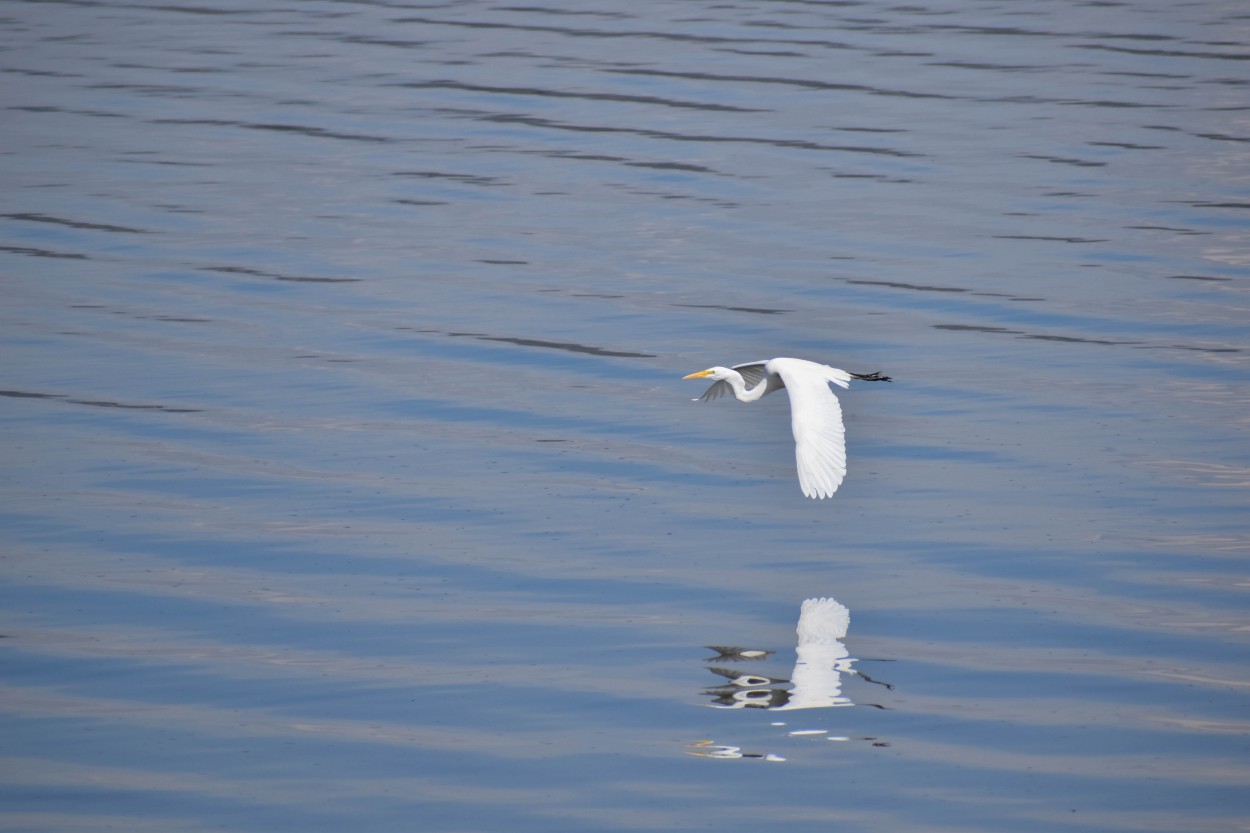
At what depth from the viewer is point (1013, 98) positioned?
23.6m

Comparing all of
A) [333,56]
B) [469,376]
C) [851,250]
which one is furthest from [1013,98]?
[469,376]

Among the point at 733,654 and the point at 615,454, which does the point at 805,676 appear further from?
the point at 615,454

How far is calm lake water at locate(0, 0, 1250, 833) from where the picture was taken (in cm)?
820

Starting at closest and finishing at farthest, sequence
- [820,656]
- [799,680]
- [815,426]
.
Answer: [799,680] → [820,656] → [815,426]

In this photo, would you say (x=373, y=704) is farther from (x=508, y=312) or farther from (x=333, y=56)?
(x=333, y=56)

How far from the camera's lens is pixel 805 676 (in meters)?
8.97

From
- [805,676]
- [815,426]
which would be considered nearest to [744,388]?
[815,426]

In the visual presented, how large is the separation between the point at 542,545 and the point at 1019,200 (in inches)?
385

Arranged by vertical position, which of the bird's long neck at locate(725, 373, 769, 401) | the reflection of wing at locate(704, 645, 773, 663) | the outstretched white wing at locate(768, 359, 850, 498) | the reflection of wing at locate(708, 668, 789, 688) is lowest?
the reflection of wing at locate(708, 668, 789, 688)

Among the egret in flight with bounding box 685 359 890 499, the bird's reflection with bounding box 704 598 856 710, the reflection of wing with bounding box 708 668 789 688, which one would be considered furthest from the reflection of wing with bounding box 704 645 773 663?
the egret in flight with bounding box 685 359 890 499

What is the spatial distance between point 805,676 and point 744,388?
10.7 ft

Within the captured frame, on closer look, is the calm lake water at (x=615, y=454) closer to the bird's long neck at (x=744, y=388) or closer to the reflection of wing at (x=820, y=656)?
the reflection of wing at (x=820, y=656)

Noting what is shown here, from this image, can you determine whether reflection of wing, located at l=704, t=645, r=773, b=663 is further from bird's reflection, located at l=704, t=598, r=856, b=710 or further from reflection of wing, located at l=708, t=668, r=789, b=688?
reflection of wing, located at l=708, t=668, r=789, b=688

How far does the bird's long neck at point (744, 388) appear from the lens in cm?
1180
